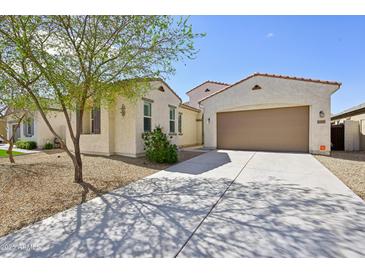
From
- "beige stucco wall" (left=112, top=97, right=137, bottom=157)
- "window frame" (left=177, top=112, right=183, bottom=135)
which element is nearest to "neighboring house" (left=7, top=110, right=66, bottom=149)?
"beige stucco wall" (left=112, top=97, right=137, bottom=157)

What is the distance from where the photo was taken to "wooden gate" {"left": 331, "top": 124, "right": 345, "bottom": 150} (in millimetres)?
12828

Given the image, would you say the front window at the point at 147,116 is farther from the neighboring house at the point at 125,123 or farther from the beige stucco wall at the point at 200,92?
the beige stucco wall at the point at 200,92

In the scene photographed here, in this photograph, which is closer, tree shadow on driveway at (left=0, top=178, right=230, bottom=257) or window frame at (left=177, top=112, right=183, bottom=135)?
tree shadow on driveway at (left=0, top=178, right=230, bottom=257)

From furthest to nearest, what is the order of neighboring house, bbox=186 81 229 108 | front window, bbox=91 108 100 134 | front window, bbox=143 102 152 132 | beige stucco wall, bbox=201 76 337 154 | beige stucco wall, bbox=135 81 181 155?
neighboring house, bbox=186 81 229 108
front window, bbox=91 108 100 134
beige stucco wall, bbox=201 76 337 154
front window, bbox=143 102 152 132
beige stucco wall, bbox=135 81 181 155

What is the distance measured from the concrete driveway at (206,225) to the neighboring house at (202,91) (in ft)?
60.7

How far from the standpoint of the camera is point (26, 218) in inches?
131

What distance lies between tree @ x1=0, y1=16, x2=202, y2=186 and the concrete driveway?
2677 millimetres

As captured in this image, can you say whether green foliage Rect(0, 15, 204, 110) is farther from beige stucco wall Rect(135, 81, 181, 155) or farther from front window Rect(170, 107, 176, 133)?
front window Rect(170, 107, 176, 133)
